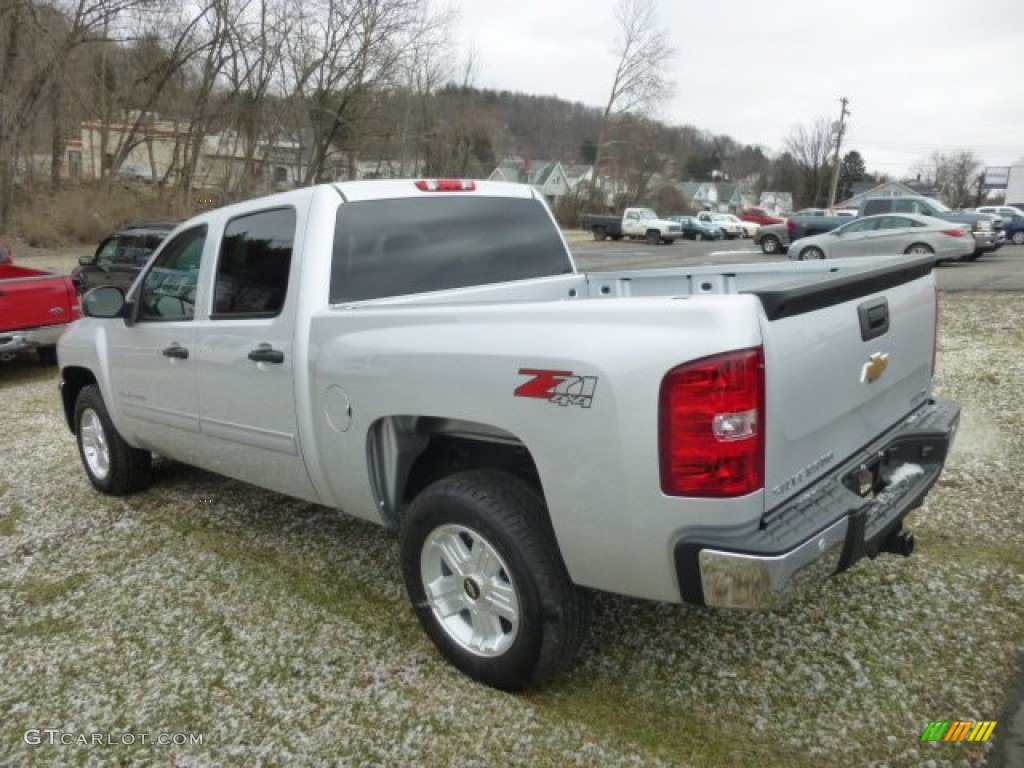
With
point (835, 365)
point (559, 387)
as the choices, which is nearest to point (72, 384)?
point (559, 387)

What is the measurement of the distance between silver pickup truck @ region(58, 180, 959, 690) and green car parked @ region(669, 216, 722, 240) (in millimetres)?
41420

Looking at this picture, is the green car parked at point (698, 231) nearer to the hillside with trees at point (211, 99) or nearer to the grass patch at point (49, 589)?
the hillside with trees at point (211, 99)

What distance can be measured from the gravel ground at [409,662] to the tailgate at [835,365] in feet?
2.90

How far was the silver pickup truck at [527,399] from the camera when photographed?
2189 mm

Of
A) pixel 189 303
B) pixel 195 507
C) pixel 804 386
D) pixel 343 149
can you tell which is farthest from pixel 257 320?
pixel 343 149

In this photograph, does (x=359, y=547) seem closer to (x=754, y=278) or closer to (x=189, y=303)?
(x=189, y=303)

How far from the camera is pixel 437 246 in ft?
11.9

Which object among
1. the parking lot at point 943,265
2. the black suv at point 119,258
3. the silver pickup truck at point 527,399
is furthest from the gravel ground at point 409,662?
the parking lot at point 943,265

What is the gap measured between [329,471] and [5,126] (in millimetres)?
33495

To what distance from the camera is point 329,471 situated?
10.7 feet

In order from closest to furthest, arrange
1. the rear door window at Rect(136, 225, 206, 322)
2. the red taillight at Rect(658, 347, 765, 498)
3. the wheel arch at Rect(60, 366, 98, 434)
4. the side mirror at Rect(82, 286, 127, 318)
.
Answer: the red taillight at Rect(658, 347, 765, 498), the rear door window at Rect(136, 225, 206, 322), the side mirror at Rect(82, 286, 127, 318), the wheel arch at Rect(60, 366, 98, 434)

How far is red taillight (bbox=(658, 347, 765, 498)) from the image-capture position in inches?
83.5

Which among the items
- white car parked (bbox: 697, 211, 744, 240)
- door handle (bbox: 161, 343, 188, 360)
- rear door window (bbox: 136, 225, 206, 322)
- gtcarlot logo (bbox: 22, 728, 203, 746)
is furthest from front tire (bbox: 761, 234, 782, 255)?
gtcarlot logo (bbox: 22, 728, 203, 746)

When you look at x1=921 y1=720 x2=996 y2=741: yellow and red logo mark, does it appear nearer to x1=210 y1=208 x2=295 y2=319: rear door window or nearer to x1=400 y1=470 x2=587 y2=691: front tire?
x1=400 y1=470 x2=587 y2=691: front tire
